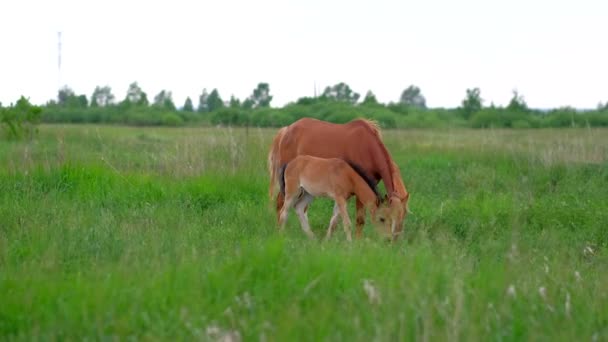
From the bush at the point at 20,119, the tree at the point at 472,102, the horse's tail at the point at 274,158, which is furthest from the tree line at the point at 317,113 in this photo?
the horse's tail at the point at 274,158

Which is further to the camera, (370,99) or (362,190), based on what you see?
(370,99)

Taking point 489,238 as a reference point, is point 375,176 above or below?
above

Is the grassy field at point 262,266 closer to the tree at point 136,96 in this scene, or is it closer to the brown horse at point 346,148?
the brown horse at point 346,148

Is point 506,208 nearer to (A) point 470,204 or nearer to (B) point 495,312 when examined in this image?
(A) point 470,204

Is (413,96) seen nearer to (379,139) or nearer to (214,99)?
(214,99)

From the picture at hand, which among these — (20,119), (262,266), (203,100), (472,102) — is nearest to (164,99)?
(203,100)

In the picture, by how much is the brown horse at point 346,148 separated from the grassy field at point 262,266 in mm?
533

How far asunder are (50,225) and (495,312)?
15.3ft

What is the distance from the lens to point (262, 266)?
5.21 meters

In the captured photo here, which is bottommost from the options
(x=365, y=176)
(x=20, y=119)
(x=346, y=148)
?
(x=365, y=176)

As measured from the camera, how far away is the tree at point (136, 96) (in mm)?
49219

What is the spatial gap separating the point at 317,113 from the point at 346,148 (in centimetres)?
2490

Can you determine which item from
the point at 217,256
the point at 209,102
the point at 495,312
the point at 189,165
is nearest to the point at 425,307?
the point at 495,312

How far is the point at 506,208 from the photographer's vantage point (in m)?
9.60
